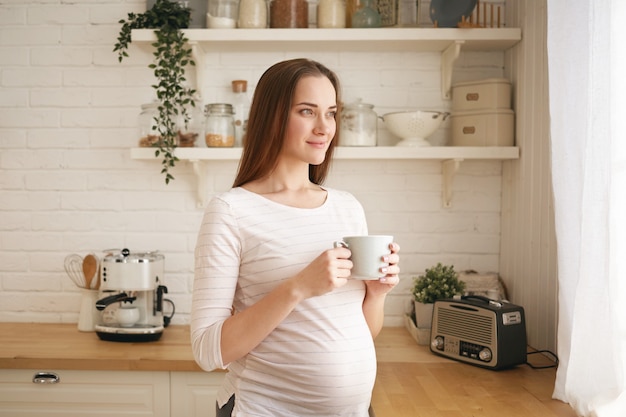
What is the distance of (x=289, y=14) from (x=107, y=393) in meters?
1.54

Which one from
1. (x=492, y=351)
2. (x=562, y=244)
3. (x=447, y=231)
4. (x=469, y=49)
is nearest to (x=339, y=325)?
(x=562, y=244)

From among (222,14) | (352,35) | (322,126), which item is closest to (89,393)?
(322,126)

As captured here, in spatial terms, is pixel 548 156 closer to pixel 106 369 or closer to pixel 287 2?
pixel 287 2

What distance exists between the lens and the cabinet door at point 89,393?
7.07 ft

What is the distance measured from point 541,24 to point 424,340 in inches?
47.2

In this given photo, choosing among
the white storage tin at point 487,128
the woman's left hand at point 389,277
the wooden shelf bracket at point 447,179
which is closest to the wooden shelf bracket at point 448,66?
the white storage tin at point 487,128

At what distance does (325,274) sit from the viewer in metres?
1.21

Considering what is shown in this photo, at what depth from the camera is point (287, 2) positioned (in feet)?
8.01

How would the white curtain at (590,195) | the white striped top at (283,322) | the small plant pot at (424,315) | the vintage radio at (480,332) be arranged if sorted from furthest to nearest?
the small plant pot at (424,315)
the vintage radio at (480,332)
the white curtain at (590,195)
the white striped top at (283,322)

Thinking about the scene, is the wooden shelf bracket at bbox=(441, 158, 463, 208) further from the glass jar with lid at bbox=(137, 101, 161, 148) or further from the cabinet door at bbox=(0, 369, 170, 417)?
the cabinet door at bbox=(0, 369, 170, 417)

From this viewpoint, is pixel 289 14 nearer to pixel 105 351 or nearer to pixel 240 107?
pixel 240 107

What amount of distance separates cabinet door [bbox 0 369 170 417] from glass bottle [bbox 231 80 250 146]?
37.1 inches

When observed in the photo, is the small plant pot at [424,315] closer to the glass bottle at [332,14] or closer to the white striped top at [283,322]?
the white striped top at [283,322]

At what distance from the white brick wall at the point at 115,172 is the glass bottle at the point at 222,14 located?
19 centimetres
